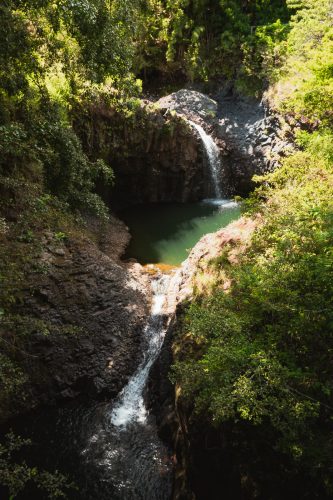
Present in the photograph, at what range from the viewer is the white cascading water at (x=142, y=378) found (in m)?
8.33

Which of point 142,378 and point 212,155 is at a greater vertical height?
point 212,155

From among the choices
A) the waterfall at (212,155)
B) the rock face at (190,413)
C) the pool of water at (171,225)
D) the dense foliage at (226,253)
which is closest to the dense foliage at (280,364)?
the dense foliage at (226,253)

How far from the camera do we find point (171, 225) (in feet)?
55.9

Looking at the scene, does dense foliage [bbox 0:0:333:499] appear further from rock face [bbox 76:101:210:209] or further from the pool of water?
the pool of water

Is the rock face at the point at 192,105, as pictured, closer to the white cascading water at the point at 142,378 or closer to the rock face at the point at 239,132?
the rock face at the point at 239,132

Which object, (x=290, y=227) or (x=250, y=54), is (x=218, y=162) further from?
(x=290, y=227)

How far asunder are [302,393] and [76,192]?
8323 millimetres

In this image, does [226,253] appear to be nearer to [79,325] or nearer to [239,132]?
[79,325]

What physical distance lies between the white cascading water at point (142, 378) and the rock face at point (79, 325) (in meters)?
0.21

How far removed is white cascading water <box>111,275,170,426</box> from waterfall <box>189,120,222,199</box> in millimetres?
9997

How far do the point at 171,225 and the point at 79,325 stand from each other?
864 cm

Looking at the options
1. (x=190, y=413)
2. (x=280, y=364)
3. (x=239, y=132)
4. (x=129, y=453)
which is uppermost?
(x=239, y=132)

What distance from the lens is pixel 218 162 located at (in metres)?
19.5

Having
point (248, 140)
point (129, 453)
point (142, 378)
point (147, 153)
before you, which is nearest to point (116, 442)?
point (129, 453)
